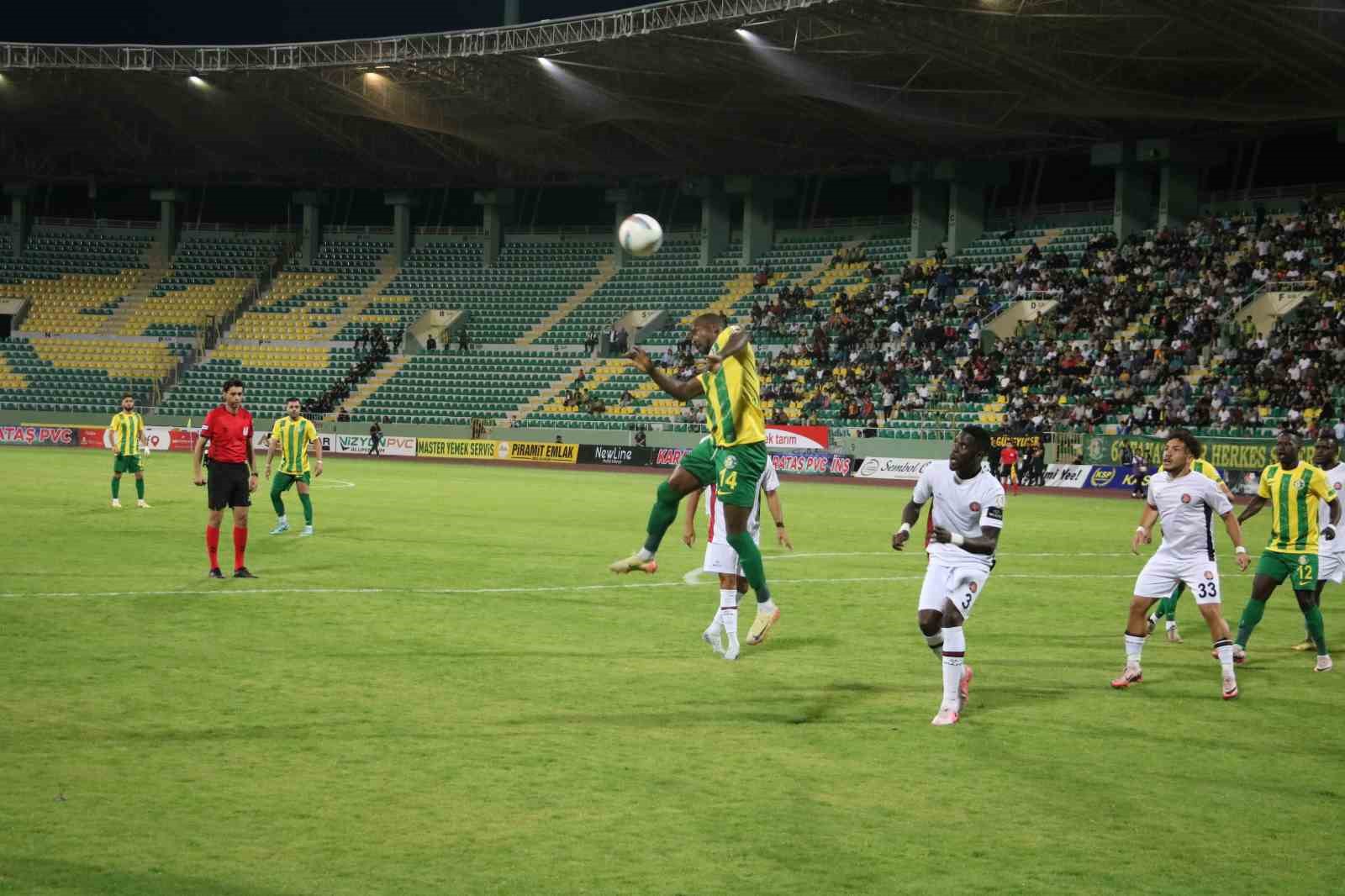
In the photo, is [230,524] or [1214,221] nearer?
[230,524]

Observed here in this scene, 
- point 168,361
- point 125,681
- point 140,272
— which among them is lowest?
point 125,681

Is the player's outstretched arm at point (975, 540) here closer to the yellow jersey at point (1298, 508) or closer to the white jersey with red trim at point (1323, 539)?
the yellow jersey at point (1298, 508)

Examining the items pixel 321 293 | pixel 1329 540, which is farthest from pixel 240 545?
pixel 321 293

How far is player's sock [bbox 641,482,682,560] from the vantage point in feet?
39.4

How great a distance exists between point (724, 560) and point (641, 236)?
2850mm

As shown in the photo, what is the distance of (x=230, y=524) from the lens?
25.1m

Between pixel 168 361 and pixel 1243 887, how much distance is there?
67.2m

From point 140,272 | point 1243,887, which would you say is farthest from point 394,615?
point 140,272

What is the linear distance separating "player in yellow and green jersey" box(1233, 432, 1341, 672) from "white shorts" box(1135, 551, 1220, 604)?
5.01 feet

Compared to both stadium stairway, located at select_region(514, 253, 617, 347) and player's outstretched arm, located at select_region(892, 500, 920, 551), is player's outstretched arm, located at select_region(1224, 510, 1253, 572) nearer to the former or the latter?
Result: player's outstretched arm, located at select_region(892, 500, 920, 551)

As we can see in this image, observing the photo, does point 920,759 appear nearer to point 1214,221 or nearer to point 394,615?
point 394,615

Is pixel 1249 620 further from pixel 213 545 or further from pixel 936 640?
pixel 213 545

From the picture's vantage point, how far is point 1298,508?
1328 cm

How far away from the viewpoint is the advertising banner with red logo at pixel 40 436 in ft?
202
